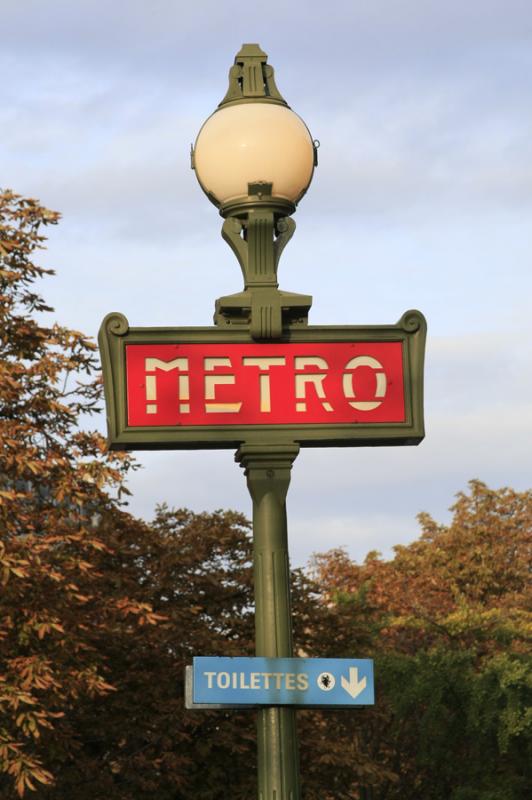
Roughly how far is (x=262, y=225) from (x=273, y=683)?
1936mm

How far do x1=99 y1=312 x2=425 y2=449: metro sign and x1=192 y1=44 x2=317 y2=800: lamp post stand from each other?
70 millimetres

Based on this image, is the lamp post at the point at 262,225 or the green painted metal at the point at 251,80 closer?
the lamp post at the point at 262,225

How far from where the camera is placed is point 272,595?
6277mm

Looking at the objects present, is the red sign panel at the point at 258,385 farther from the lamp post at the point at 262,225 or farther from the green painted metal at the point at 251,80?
the green painted metal at the point at 251,80

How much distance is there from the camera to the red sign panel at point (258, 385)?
6504 millimetres

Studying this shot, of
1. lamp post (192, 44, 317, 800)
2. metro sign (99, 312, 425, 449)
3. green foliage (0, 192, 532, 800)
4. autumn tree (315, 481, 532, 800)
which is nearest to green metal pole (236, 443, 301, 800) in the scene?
lamp post (192, 44, 317, 800)

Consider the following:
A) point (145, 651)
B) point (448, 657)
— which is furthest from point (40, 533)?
point (448, 657)

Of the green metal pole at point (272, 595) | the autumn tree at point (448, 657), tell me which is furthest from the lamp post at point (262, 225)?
the autumn tree at point (448, 657)

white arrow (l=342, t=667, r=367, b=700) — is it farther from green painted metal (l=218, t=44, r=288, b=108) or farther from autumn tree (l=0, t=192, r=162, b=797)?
autumn tree (l=0, t=192, r=162, b=797)

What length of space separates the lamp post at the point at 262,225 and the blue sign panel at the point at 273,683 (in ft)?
0.45

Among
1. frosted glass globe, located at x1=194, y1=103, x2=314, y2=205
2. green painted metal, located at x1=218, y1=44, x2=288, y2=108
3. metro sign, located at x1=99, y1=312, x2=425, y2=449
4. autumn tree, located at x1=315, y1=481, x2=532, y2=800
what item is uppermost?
autumn tree, located at x1=315, y1=481, x2=532, y2=800

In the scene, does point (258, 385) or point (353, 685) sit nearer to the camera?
point (353, 685)

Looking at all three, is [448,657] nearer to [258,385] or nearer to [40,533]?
[40,533]

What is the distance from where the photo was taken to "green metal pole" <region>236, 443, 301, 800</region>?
238 inches
